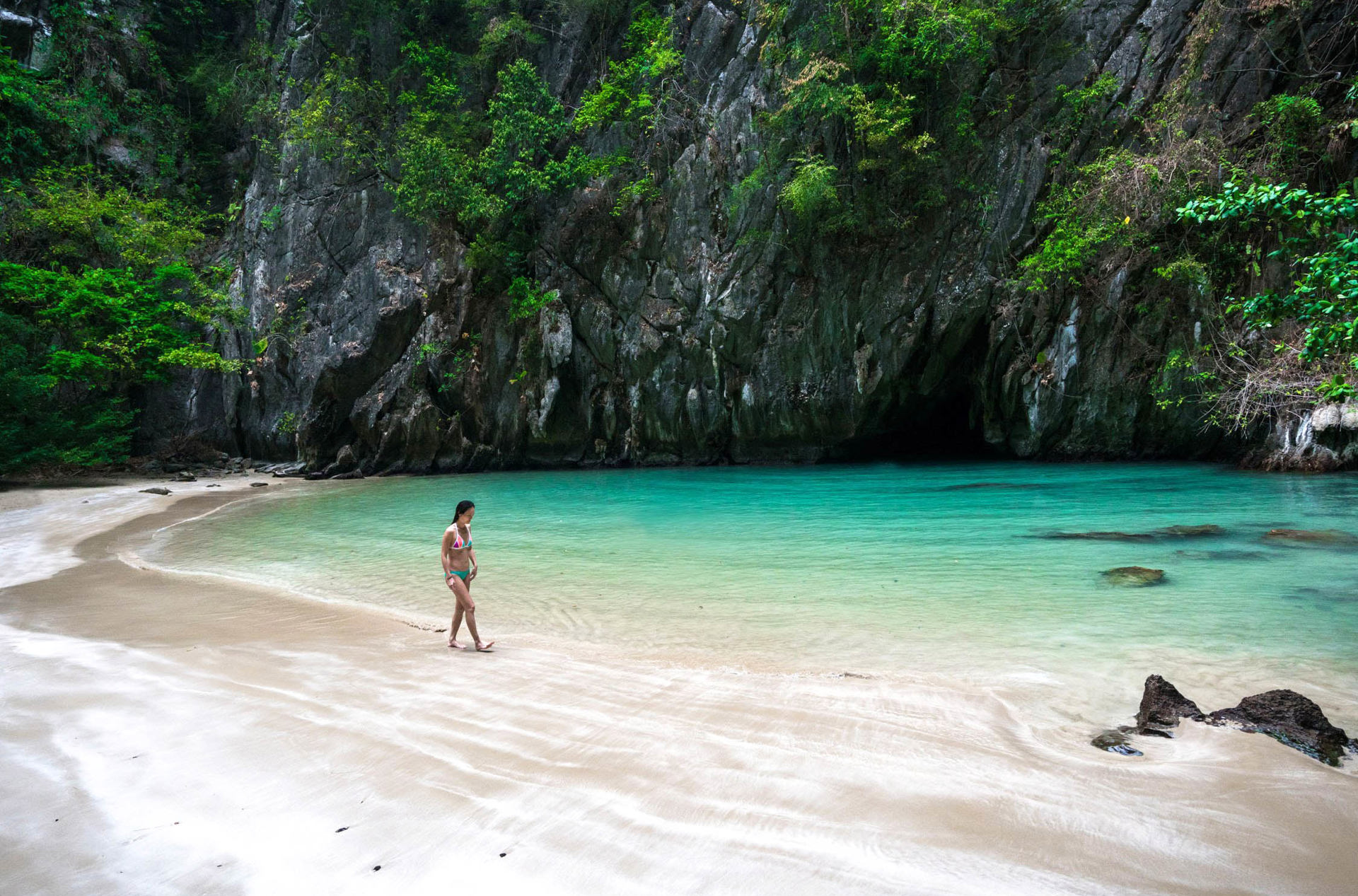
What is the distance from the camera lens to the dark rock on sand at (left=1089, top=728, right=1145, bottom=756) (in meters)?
2.92

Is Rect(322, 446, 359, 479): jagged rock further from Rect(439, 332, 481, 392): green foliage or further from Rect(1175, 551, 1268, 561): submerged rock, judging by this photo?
Rect(1175, 551, 1268, 561): submerged rock

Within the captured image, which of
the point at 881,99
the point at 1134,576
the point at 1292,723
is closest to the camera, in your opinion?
the point at 1292,723

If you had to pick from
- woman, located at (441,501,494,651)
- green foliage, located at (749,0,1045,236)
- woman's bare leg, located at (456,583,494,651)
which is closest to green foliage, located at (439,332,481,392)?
green foliage, located at (749,0,1045,236)

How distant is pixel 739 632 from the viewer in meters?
5.12

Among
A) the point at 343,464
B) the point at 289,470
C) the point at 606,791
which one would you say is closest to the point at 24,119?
the point at 289,470

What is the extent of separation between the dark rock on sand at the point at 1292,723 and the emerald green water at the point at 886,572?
61 centimetres

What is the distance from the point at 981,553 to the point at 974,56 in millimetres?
13043

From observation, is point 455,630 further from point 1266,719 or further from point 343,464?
point 343,464

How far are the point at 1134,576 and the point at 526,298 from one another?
18.0 metres

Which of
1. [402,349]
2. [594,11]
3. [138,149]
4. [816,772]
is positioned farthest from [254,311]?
[816,772]

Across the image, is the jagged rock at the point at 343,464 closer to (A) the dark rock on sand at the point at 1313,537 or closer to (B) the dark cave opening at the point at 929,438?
(B) the dark cave opening at the point at 929,438

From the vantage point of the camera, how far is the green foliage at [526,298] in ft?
67.5

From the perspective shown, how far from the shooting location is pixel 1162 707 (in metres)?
3.26

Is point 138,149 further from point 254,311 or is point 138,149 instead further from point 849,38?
point 849,38
